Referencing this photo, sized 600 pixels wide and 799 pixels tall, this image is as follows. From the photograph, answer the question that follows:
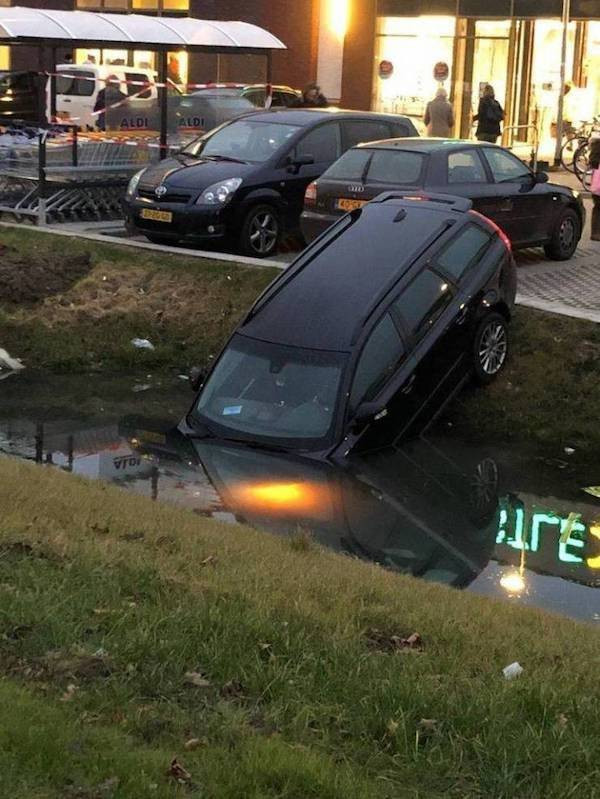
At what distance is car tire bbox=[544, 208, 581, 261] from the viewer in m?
16.0

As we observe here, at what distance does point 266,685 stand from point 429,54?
95.6 feet

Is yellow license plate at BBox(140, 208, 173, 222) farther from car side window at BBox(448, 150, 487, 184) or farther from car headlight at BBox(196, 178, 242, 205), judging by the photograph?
car side window at BBox(448, 150, 487, 184)

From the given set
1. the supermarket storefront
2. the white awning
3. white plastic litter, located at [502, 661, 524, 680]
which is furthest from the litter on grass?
the supermarket storefront

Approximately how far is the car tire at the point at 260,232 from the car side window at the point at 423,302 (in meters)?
4.94

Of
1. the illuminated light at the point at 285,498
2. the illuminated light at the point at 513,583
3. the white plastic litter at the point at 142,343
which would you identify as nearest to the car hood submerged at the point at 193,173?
the white plastic litter at the point at 142,343

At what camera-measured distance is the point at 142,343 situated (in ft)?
44.8

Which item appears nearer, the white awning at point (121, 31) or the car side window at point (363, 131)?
the car side window at point (363, 131)

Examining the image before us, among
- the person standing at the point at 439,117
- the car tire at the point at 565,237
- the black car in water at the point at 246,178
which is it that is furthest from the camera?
the person standing at the point at 439,117

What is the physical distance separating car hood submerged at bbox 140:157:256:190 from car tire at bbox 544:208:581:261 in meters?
3.72

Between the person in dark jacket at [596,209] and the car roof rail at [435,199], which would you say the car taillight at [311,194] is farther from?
the person in dark jacket at [596,209]

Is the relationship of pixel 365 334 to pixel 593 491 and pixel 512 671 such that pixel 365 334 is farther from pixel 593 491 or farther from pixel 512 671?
pixel 512 671

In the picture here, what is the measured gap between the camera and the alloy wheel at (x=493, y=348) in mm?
11578

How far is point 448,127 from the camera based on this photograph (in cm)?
2603

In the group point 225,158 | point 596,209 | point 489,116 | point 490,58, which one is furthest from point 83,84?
point 596,209
